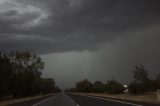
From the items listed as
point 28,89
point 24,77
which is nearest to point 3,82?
point 24,77

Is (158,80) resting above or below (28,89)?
above

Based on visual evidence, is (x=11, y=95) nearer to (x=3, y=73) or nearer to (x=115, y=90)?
(x=3, y=73)

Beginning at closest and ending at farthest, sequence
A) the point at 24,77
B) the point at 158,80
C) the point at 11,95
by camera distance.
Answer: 1. the point at 11,95
2. the point at 24,77
3. the point at 158,80

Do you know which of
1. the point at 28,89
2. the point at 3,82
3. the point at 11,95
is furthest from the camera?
the point at 28,89

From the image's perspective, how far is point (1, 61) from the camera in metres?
100

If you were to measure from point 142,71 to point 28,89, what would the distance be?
4583cm

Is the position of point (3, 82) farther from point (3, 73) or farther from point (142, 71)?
point (142, 71)

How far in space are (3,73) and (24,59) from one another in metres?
26.2

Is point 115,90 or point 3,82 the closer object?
point 3,82

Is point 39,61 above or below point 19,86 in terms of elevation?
above

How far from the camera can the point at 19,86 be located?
116 m

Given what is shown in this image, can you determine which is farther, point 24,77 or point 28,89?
point 28,89

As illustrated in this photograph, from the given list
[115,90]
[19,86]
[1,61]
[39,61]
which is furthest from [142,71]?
[1,61]

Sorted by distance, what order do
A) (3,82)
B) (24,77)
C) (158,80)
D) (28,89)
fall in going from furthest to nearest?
(158,80) < (28,89) < (24,77) < (3,82)
